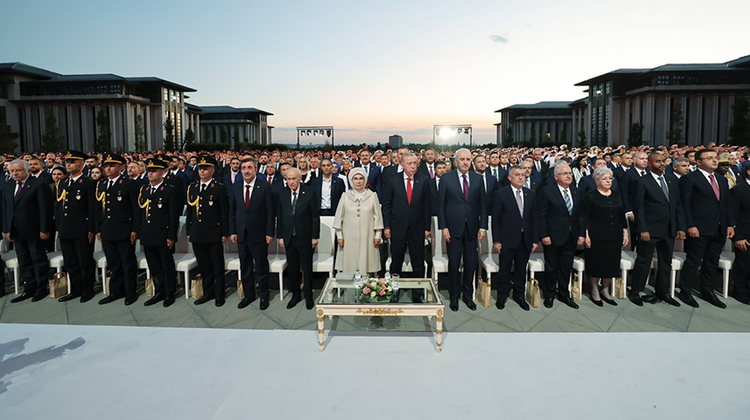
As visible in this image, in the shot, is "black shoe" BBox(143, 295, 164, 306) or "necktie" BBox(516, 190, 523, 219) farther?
"black shoe" BBox(143, 295, 164, 306)

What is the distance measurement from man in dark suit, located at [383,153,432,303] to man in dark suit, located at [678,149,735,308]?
3274 millimetres

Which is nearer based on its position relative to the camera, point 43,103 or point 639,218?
point 639,218

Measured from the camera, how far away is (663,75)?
5059cm

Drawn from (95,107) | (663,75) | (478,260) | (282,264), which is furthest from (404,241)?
(95,107)

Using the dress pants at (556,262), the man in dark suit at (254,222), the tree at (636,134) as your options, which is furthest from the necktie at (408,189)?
the tree at (636,134)

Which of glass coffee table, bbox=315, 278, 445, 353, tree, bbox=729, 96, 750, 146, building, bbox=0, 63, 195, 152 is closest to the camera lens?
glass coffee table, bbox=315, 278, 445, 353

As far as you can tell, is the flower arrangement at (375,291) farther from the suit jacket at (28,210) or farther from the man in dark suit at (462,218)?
the suit jacket at (28,210)

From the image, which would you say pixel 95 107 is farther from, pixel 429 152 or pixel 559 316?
pixel 559 316

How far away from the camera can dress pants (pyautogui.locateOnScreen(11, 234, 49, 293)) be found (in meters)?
5.78

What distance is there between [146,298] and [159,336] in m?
1.54

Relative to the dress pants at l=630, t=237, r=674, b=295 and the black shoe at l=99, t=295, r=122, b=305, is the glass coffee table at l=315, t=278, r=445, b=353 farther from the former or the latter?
the black shoe at l=99, t=295, r=122, b=305

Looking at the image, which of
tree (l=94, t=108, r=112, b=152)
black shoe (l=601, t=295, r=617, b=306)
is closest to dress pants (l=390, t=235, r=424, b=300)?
black shoe (l=601, t=295, r=617, b=306)

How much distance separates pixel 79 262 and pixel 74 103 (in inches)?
2427

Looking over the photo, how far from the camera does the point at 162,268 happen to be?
5.66 metres
